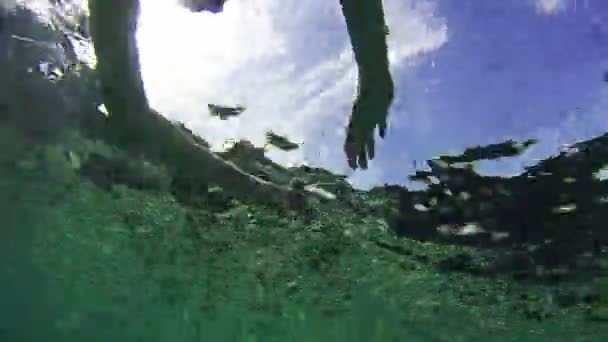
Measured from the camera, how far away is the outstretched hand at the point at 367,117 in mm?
2705

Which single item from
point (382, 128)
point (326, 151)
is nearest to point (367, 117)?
point (382, 128)

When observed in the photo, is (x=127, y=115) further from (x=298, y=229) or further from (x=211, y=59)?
(x=298, y=229)

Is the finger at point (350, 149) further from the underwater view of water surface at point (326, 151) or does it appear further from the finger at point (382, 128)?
the finger at point (382, 128)

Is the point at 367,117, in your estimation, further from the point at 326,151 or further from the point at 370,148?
the point at 326,151

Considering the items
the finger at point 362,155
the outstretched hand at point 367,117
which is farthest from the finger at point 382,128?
the finger at point 362,155

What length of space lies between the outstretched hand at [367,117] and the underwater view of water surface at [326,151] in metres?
0.01

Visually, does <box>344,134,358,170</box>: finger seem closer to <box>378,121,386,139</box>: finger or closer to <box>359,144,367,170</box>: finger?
<box>359,144,367,170</box>: finger

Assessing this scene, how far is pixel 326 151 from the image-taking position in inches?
388

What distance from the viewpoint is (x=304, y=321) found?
23125 mm

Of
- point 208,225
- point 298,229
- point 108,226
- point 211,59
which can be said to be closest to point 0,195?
point 108,226

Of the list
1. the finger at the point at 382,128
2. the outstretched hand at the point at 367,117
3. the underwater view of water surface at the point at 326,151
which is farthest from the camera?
the underwater view of water surface at the point at 326,151

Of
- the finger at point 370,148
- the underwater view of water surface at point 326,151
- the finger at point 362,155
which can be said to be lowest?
the finger at point 362,155

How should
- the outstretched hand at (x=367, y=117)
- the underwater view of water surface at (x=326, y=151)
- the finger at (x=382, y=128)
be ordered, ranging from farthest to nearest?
the underwater view of water surface at (x=326, y=151)
the finger at (x=382, y=128)
the outstretched hand at (x=367, y=117)

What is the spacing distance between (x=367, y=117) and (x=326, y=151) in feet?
23.1
